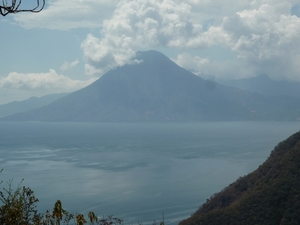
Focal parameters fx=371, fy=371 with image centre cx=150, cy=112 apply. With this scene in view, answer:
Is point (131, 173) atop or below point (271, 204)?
atop

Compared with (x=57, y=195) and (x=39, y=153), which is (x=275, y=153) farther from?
(x=39, y=153)

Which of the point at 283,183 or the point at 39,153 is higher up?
the point at 39,153

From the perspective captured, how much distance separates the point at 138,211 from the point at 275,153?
1278 centimetres

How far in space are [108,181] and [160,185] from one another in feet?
20.8

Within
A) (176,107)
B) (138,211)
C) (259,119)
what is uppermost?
(176,107)

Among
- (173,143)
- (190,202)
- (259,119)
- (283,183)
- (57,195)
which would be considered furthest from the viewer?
(259,119)

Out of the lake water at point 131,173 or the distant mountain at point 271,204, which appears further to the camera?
the lake water at point 131,173

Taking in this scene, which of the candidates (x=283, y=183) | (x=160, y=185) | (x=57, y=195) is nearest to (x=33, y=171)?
(x=57, y=195)

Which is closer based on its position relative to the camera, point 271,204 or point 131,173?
point 271,204

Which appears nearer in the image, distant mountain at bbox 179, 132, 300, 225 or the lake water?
distant mountain at bbox 179, 132, 300, 225

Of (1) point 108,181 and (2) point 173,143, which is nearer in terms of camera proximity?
(1) point 108,181

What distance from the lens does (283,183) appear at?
2191 cm

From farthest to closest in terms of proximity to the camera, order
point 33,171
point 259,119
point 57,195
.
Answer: point 259,119
point 33,171
point 57,195

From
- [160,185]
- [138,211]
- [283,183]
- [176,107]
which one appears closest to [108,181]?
[160,185]
